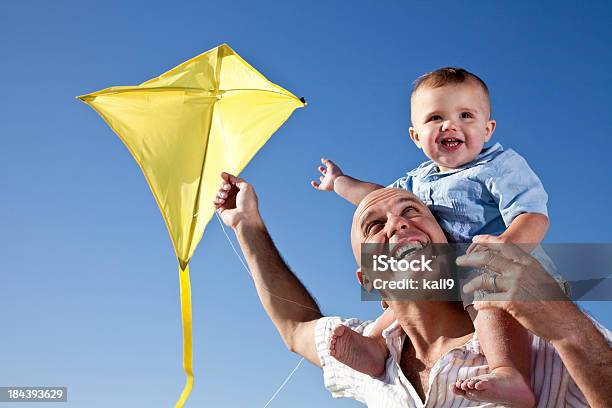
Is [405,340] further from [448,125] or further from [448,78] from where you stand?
[448,78]

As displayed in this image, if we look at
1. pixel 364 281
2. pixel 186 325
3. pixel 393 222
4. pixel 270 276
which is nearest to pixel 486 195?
pixel 393 222

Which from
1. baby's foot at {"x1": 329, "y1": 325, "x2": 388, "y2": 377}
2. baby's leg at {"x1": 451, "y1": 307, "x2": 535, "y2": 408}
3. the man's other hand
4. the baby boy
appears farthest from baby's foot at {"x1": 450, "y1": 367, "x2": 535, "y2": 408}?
the man's other hand

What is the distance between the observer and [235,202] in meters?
3.97

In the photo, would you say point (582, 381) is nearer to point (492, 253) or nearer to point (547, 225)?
point (492, 253)

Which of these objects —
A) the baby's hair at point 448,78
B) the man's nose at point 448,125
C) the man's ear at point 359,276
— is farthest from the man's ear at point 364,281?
the baby's hair at point 448,78

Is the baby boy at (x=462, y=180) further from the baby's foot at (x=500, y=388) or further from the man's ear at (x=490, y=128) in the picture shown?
the baby's foot at (x=500, y=388)

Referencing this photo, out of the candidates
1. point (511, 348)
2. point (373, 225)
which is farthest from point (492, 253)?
point (373, 225)

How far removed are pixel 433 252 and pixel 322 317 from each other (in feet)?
3.43

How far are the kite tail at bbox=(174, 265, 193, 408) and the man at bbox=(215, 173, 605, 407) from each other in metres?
0.37

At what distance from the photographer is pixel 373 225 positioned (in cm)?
299

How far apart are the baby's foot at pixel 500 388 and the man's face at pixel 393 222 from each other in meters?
0.59

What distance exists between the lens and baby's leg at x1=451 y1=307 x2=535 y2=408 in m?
2.41

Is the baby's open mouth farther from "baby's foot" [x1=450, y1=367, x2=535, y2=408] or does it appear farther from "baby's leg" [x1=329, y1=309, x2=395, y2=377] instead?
"baby's foot" [x1=450, y1=367, x2=535, y2=408]

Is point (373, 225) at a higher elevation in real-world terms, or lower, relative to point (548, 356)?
higher
